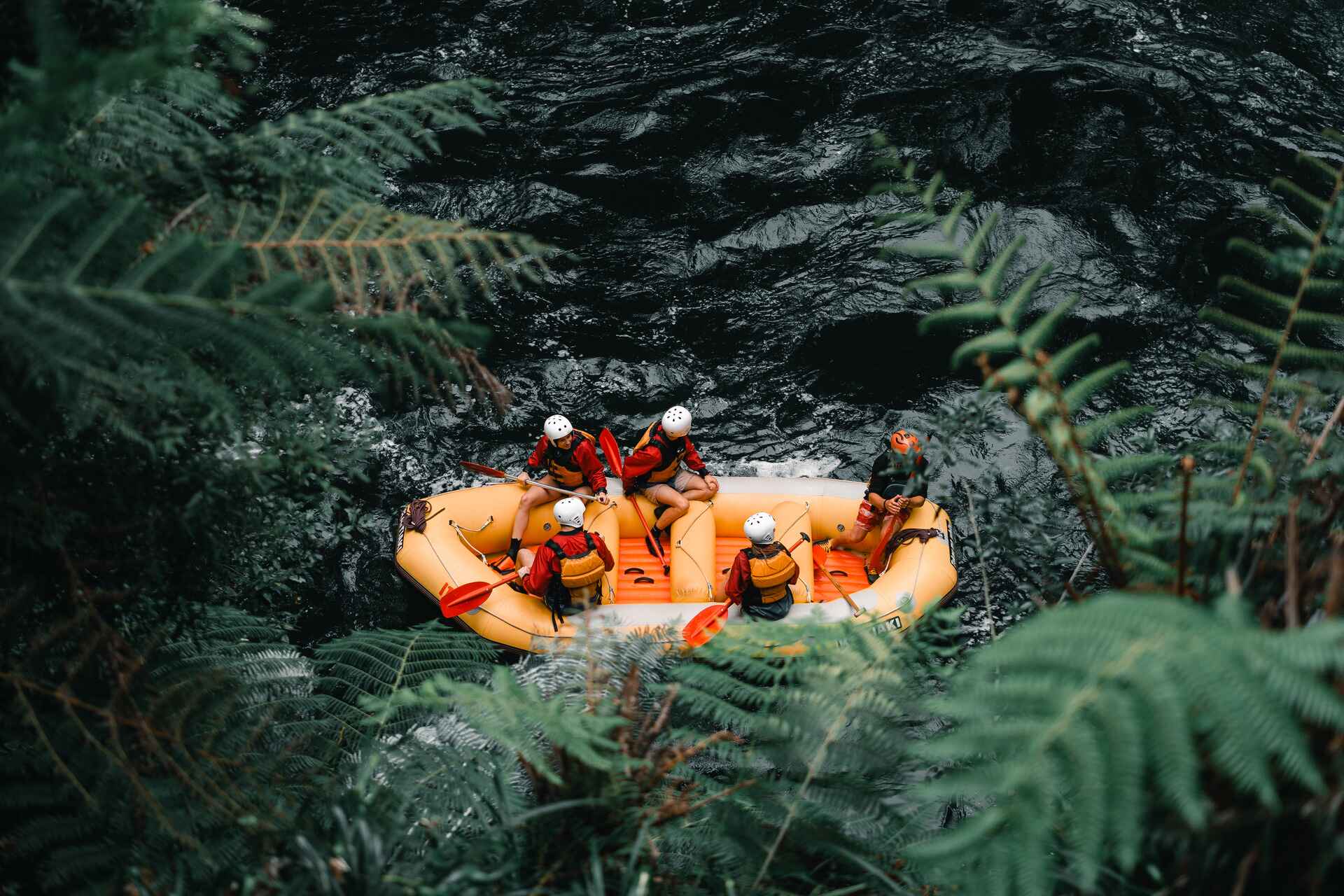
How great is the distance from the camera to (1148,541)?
7.84 feet

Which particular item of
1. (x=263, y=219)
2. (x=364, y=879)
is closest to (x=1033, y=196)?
(x=263, y=219)

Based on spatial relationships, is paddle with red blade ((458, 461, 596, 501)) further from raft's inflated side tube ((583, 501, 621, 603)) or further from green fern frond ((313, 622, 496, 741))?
green fern frond ((313, 622, 496, 741))

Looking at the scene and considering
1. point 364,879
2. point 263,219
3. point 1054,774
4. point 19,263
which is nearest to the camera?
point 1054,774

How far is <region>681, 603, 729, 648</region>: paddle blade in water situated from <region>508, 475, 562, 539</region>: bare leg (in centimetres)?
172

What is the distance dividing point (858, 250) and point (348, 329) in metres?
7.73

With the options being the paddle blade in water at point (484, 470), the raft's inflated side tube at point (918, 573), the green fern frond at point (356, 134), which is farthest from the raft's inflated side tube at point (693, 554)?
the green fern frond at point (356, 134)

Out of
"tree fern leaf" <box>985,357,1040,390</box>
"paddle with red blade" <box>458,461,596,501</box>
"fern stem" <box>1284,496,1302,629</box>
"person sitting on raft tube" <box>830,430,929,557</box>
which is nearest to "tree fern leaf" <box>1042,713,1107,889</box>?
"fern stem" <box>1284,496,1302,629</box>

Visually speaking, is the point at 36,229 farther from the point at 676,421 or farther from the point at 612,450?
the point at 612,450

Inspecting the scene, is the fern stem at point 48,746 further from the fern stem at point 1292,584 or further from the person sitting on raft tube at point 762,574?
the person sitting on raft tube at point 762,574

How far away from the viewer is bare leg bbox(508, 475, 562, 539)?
708 centimetres

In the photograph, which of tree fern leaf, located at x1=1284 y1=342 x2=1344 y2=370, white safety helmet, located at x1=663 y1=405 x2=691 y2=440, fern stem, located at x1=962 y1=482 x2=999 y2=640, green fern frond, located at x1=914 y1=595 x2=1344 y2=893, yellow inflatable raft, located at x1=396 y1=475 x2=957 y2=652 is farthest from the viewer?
white safety helmet, located at x1=663 y1=405 x2=691 y2=440

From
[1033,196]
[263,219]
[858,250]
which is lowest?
[858,250]

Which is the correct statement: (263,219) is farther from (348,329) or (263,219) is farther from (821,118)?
(821,118)

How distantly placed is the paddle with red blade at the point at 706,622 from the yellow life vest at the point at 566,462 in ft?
5.39
